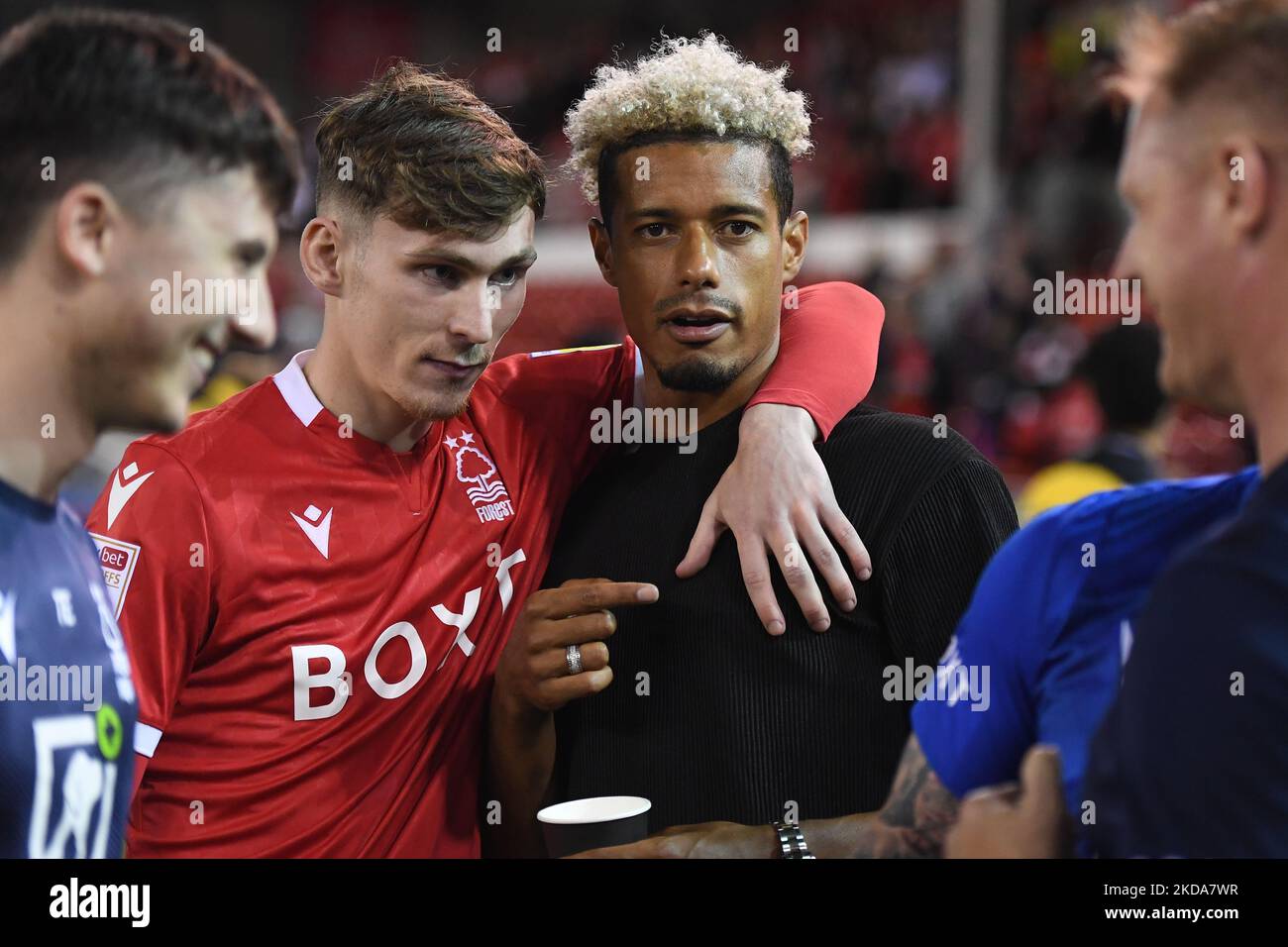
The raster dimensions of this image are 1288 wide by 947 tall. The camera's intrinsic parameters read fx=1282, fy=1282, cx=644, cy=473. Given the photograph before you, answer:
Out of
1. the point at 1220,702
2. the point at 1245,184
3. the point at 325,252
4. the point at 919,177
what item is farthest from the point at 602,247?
the point at 919,177

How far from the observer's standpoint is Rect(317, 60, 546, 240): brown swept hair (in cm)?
200

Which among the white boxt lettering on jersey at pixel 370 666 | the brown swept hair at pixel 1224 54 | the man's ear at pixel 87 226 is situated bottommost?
the white boxt lettering on jersey at pixel 370 666

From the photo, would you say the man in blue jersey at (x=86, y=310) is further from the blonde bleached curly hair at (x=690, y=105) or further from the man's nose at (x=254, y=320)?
the blonde bleached curly hair at (x=690, y=105)

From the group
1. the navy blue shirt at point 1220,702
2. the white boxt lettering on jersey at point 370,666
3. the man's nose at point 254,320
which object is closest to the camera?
the navy blue shirt at point 1220,702

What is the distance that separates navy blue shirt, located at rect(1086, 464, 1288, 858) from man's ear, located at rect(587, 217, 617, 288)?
4.05 feet

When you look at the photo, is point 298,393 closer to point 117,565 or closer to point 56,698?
point 117,565

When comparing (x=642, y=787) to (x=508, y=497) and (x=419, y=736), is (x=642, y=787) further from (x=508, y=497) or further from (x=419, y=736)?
(x=508, y=497)

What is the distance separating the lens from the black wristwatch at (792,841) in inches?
72.2

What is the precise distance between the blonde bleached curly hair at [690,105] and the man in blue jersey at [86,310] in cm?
82

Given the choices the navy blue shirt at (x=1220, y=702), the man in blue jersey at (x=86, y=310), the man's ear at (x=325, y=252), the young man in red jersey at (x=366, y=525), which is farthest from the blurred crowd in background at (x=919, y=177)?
the man in blue jersey at (x=86, y=310)

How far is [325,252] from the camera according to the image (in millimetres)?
2102

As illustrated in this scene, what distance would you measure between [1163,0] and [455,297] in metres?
8.06

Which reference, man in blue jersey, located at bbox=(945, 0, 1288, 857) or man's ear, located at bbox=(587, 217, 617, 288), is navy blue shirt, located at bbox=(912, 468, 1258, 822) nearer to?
man in blue jersey, located at bbox=(945, 0, 1288, 857)
